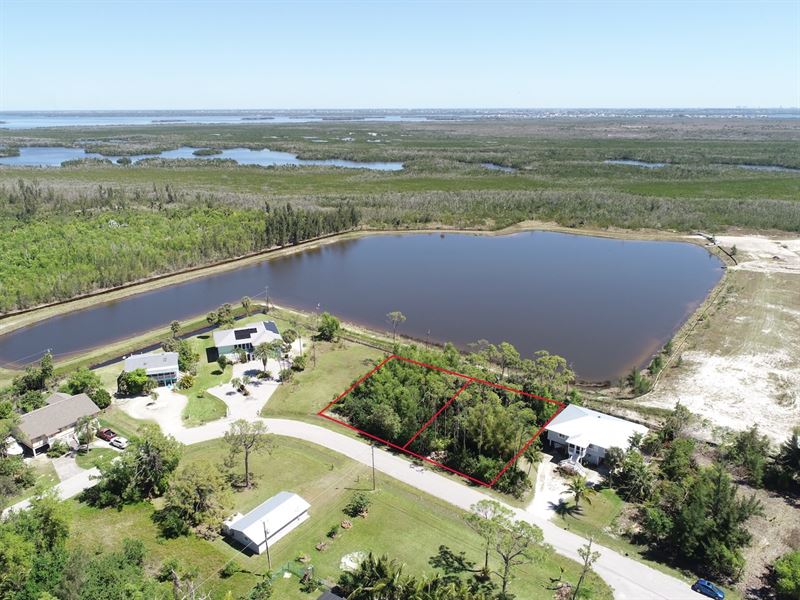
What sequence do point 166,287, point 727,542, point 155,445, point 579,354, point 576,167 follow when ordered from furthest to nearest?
point 576,167, point 166,287, point 579,354, point 155,445, point 727,542

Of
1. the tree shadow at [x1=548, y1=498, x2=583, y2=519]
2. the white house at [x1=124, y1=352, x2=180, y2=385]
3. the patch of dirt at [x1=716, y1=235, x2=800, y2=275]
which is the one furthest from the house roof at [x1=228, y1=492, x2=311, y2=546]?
the patch of dirt at [x1=716, y1=235, x2=800, y2=275]

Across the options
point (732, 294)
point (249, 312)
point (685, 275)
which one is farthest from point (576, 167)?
point (249, 312)

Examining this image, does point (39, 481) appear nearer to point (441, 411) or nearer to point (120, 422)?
point (120, 422)

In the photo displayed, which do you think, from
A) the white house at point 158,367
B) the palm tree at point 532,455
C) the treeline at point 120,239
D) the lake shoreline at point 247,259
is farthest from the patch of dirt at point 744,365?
the treeline at point 120,239

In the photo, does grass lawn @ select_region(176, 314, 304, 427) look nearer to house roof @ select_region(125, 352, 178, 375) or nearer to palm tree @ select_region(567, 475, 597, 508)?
house roof @ select_region(125, 352, 178, 375)

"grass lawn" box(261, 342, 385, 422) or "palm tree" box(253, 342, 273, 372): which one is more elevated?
"palm tree" box(253, 342, 273, 372)

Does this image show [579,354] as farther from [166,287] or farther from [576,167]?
[576,167]
